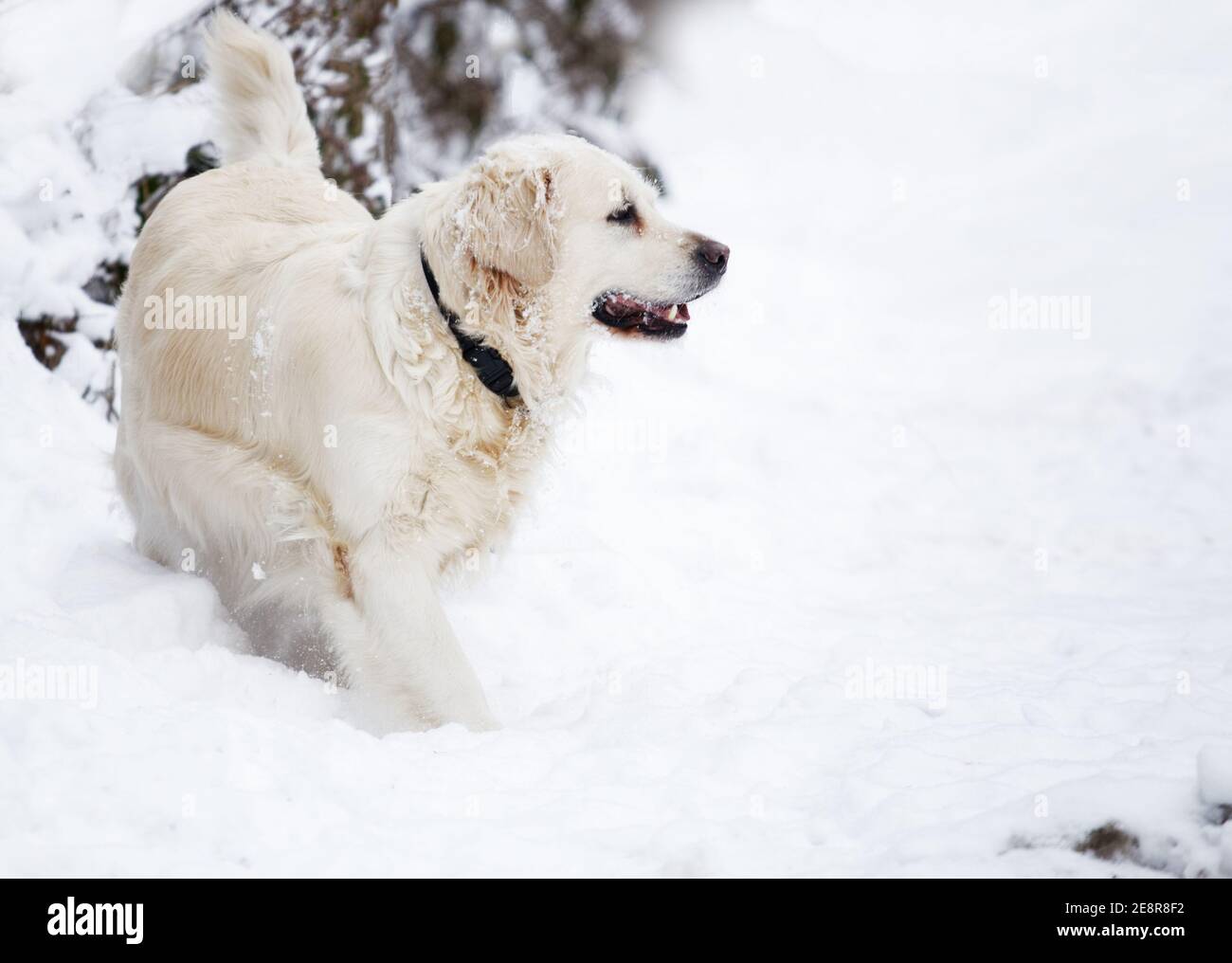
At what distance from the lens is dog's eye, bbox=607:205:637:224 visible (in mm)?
3400

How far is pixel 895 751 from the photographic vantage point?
106 inches

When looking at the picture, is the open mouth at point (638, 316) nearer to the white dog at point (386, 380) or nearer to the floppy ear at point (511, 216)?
the white dog at point (386, 380)

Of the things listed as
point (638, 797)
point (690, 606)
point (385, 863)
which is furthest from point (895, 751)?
point (690, 606)

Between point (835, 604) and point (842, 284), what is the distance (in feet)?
18.2

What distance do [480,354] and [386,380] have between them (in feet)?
0.94

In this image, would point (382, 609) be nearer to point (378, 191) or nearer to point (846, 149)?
point (378, 191)

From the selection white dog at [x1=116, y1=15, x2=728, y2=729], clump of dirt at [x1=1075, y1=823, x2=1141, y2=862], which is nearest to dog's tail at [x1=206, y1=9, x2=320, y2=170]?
white dog at [x1=116, y1=15, x2=728, y2=729]

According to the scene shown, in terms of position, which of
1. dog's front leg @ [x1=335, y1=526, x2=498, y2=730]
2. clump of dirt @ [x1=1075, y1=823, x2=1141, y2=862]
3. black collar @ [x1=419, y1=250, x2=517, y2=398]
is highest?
black collar @ [x1=419, y1=250, x2=517, y2=398]

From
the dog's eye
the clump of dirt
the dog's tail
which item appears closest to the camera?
the clump of dirt

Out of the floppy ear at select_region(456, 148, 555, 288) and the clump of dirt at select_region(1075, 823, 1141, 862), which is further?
the floppy ear at select_region(456, 148, 555, 288)

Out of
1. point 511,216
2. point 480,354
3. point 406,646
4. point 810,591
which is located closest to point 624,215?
point 511,216

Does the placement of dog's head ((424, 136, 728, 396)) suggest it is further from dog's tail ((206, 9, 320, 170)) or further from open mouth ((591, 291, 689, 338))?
dog's tail ((206, 9, 320, 170))

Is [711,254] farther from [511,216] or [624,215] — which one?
[511,216]

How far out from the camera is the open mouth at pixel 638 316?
346 cm
